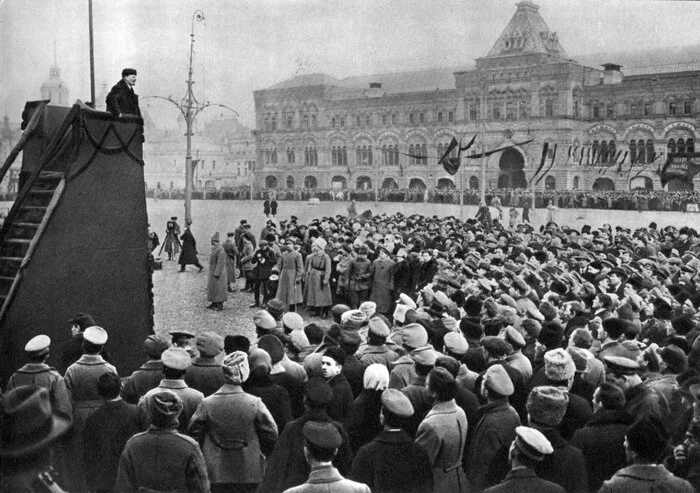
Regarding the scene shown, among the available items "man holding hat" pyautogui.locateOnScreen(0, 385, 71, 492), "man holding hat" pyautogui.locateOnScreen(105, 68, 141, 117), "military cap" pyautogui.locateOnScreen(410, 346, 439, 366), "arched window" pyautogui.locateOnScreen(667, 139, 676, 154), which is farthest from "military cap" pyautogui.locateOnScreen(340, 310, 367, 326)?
"arched window" pyautogui.locateOnScreen(667, 139, 676, 154)

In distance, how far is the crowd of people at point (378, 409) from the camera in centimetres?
311

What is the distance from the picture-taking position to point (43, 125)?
7.06m

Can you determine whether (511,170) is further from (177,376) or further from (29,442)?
(29,442)

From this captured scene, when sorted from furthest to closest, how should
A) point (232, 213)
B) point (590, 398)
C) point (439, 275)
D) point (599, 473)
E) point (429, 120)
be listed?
point (429, 120) → point (232, 213) → point (439, 275) → point (590, 398) → point (599, 473)

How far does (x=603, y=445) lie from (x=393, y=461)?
1.28 metres

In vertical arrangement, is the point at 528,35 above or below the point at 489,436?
above

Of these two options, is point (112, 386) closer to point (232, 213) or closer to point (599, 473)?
point (599, 473)

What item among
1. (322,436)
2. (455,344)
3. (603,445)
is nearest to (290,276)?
(455,344)

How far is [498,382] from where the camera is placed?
13.3 feet

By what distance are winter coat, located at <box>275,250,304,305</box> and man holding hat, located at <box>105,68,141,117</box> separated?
17.2 feet

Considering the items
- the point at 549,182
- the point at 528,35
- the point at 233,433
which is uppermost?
the point at 528,35

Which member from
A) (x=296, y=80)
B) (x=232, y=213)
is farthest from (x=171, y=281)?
(x=296, y=80)

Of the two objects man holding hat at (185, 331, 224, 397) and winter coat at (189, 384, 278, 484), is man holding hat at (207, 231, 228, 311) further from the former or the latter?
winter coat at (189, 384, 278, 484)

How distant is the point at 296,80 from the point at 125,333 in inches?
1488
